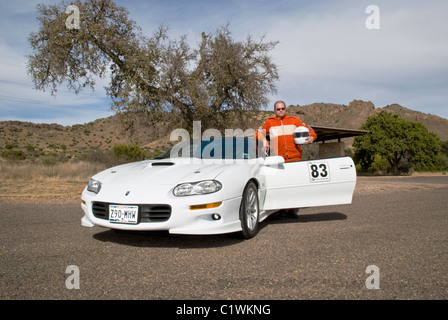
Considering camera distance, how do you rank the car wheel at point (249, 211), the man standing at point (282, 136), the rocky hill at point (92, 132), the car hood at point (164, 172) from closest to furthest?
the car hood at point (164, 172) → the car wheel at point (249, 211) → the man standing at point (282, 136) → the rocky hill at point (92, 132)

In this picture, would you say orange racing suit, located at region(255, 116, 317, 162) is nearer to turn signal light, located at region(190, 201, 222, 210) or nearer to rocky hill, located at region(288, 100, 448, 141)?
turn signal light, located at region(190, 201, 222, 210)

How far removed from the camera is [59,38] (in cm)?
1301

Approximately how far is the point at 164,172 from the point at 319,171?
7.79ft


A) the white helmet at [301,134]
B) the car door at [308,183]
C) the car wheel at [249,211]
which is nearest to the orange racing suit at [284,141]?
the white helmet at [301,134]

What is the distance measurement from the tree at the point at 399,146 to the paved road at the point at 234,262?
31030mm

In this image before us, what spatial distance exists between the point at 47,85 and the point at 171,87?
4.67 metres

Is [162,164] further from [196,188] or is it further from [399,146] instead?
[399,146]

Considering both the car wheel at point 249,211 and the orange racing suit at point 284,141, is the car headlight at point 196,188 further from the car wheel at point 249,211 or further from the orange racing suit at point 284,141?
the orange racing suit at point 284,141

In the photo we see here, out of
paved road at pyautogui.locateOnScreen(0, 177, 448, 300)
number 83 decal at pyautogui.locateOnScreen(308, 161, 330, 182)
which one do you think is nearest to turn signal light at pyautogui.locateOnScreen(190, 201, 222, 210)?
paved road at pyautogui.locateOnScreen(0, 177, 448, 300)

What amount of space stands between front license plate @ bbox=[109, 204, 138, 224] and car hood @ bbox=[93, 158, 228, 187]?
34 centimetres

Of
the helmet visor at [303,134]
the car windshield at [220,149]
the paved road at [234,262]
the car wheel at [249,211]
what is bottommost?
the paved road at [234,262]

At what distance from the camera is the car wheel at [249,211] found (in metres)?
4.63
